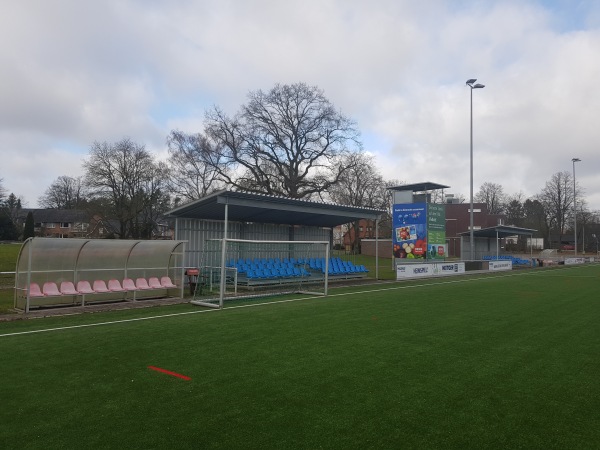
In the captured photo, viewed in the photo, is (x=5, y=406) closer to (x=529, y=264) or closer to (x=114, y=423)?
(x=114, y=423)

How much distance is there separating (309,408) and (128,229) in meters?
52.1

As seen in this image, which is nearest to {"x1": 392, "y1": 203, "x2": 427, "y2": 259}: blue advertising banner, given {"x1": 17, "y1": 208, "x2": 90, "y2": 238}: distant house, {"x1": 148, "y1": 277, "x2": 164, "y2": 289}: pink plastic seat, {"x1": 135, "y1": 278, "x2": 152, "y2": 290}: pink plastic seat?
{"x1": 148, "y1": 277, "x2": 164, "y2": 289}: pink plastic seat

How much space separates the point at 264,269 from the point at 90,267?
7.11m

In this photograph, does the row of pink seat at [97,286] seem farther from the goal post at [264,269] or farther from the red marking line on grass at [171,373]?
→ the red marking line on grass at [171,373]

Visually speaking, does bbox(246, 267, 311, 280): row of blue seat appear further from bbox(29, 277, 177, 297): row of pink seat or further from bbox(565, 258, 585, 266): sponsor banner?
bbox(565, 258, 585, 266): sponsor banner

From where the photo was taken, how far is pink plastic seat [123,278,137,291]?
14.0 metres

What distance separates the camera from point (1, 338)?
8609mm

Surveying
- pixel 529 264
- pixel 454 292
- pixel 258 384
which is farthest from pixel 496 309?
pixel 529 264

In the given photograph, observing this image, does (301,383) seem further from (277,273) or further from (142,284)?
(277,273)

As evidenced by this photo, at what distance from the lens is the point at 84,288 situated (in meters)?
13.1

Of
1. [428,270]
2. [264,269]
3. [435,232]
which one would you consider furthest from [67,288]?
[435,232]

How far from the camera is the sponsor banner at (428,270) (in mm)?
24539

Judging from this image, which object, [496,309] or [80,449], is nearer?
[80,449]

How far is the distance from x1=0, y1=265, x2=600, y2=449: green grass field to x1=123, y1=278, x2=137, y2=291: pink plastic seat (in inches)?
118
